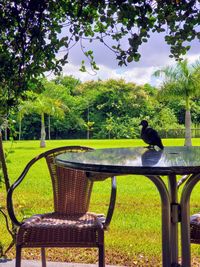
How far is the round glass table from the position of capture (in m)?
1.36

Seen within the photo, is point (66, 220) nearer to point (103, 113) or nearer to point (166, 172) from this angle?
point (166, 172)

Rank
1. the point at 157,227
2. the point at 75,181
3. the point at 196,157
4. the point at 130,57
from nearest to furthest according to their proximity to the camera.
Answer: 1. the point at 196,157
2. the point at 130,57
3. the point at 75,181
4. the point at 157,227

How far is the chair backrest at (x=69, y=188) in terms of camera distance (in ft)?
7.34

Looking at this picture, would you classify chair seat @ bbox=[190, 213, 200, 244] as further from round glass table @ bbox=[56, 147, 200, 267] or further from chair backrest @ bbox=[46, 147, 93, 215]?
chair backrest @ bbox=[46, 147, 93, 215]

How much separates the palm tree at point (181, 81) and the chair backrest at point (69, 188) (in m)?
13.5

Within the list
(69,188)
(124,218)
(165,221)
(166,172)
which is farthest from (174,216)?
(124,218)

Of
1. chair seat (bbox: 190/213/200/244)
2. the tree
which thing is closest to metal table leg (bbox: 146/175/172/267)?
chair seat (bbox: 190/213/200/244)

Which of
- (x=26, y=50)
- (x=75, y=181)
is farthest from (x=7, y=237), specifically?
(x=26, y=50)

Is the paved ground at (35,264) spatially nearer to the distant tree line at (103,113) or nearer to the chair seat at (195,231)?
the chair seat at (195,231)

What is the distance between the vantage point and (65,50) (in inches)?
86.5

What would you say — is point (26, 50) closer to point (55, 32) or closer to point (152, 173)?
point (55, 32)

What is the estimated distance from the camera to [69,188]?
2283 millimetres

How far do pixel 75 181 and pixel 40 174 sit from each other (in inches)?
252

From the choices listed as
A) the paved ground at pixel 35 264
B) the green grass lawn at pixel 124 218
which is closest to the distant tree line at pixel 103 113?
the green grass lawn at pixel 124 218
